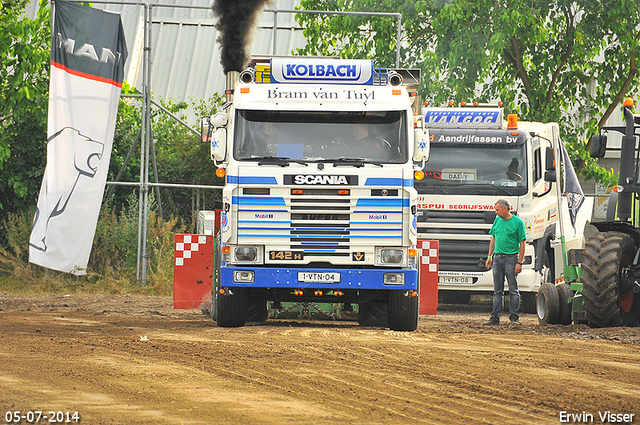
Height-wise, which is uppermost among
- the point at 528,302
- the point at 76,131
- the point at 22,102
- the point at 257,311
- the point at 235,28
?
the point at 235,28

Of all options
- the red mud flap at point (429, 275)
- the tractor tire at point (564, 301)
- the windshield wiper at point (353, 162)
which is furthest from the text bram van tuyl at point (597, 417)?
the red mud flap at point (429, 275)

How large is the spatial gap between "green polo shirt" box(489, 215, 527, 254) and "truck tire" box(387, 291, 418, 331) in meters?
3.12

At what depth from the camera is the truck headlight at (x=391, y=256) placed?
452 inches

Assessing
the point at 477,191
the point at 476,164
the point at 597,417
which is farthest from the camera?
the point at 476,164

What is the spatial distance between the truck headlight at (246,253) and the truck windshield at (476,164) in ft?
18.0

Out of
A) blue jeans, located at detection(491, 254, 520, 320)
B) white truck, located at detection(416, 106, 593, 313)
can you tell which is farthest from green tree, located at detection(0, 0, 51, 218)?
blue jeans, located at detection(491, 254, 520, 320)

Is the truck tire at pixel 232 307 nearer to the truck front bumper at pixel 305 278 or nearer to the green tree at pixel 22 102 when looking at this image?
the truck front bumper at pixel 305 278

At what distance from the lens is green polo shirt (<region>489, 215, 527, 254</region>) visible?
1443 cm

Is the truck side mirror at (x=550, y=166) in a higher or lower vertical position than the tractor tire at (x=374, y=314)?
higher

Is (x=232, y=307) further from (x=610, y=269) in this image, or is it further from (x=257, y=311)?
(x=610, y=269)

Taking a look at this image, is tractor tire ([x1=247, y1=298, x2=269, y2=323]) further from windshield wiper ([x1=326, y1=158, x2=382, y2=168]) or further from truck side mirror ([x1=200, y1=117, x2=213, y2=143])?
windshield wiper ([x1=326, y1=158, x2=382, y2=168])

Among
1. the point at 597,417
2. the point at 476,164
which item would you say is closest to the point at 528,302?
the point at 476,164

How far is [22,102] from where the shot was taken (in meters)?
19.2

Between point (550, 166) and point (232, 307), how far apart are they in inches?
284
